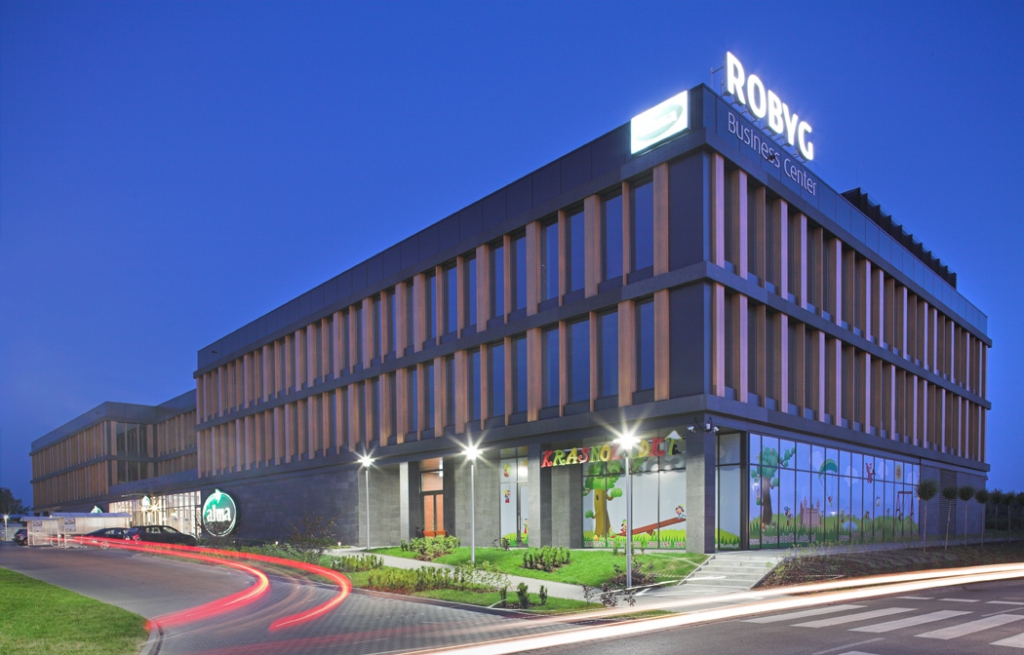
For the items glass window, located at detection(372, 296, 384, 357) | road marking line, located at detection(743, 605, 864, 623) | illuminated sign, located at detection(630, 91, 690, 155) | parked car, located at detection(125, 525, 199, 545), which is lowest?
parked car, located at detection(125, 525, 199, 545)

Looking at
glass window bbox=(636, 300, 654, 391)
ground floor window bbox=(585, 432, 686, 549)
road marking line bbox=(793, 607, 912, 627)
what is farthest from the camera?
glass window bbox=(636, 300, 654, 391)

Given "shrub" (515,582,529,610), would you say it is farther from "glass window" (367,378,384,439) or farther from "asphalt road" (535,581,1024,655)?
"glass window" (367,378,384,439)

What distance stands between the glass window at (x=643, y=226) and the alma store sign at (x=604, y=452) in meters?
7.55

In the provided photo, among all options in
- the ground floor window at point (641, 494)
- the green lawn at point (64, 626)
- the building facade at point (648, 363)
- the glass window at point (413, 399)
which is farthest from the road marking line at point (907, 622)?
the glass window at point (413, 399)

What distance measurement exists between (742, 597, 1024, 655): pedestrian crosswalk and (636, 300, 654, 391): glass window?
45.4 ft

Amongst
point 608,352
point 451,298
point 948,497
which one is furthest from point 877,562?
point 451,298

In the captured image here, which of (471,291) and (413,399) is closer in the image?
(471,291)

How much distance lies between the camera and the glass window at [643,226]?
114 feet

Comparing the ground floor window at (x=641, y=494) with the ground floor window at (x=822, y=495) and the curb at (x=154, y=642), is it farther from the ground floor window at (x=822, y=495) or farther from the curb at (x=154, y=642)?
the curb at (x=154, y=642)

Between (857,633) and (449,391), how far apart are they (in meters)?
31.4

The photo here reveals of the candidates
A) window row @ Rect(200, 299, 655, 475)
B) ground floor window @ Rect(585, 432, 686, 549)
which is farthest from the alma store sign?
window row @ Rect(200, 299, 655, 475)

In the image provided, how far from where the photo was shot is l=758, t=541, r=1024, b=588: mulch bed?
1063 inches

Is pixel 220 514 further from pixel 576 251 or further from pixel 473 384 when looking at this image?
pixel 576 251

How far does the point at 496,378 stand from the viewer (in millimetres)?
42594
